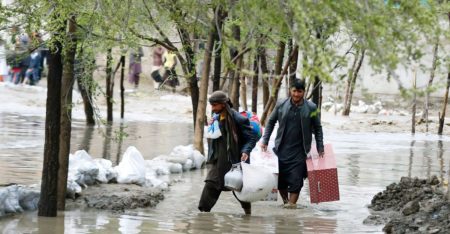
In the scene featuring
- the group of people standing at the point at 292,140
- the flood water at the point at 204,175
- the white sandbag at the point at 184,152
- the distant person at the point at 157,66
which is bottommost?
the flood water at the point at 204,175

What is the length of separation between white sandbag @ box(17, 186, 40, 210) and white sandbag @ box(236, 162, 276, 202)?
220cm

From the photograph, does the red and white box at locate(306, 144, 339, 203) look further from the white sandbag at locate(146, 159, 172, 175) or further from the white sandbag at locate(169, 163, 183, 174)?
the white sandbag at locate(169, 163, 183, 174)

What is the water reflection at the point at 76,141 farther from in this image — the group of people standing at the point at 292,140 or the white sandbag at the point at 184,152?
the group of people standing at the point at 292,140

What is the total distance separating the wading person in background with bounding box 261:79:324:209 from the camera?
13.7 metres

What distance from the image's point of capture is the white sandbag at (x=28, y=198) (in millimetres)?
12500

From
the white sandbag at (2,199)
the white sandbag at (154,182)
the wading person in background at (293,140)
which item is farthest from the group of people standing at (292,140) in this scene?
the white sandbag at (2,199)

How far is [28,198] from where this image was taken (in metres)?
12.6

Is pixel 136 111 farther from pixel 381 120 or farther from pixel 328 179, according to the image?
pixel 328 179

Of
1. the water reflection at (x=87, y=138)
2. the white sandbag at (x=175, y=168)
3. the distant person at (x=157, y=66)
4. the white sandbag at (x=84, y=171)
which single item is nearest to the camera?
the white sandbag at (x=84, y=171)

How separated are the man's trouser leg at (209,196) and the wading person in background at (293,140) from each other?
3.79 feet

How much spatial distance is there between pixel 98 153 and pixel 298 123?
709 cm

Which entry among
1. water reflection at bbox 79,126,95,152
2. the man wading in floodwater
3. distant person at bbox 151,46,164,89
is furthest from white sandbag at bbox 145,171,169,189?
distant person at bbox 151,46,164,89

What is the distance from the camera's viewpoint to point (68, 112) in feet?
40.2

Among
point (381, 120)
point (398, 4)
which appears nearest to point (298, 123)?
point (398, 4)
